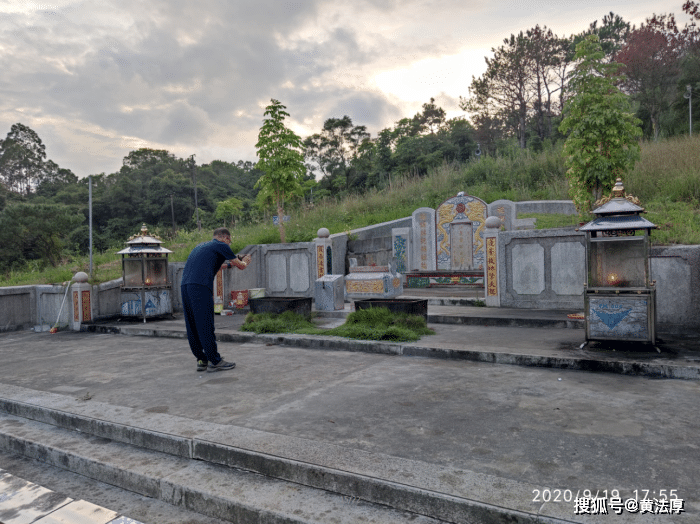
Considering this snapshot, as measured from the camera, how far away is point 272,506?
286cm

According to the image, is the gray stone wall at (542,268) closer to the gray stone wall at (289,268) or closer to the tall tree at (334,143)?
the gray stone wall at (289,268)

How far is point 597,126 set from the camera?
1148 cm

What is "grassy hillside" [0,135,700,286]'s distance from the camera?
1294 cm

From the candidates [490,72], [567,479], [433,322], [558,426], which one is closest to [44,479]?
[567,479]

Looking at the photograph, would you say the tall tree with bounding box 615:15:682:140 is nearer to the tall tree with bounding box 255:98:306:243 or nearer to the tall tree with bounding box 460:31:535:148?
the tall tree with bounding box 460:31:535:148

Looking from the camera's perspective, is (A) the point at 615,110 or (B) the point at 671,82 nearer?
(A) the point at 615,110

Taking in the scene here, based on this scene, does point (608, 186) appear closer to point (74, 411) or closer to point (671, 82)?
point (74, 411)

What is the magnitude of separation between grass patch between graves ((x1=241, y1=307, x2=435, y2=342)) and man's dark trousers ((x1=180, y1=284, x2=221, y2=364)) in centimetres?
237

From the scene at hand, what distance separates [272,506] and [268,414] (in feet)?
4.85

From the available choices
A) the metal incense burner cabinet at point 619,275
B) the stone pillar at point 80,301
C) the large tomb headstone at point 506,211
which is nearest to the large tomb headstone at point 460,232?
the large tomb headstone at point 506,211

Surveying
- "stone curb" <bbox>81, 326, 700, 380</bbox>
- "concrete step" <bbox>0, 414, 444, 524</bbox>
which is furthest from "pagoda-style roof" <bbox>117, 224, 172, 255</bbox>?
"concrete step" <bbox>0, 414, 444, 524</bbox>

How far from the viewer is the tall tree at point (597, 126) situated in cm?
1147

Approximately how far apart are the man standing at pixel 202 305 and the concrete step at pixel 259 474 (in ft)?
5.65

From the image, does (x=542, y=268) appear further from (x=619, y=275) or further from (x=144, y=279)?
(x=144, y=279)
